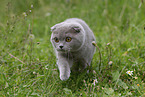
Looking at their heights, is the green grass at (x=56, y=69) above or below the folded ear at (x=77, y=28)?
below

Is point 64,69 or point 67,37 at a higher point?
point 67,37

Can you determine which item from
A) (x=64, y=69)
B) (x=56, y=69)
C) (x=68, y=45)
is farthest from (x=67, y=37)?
(x=56, y=69)

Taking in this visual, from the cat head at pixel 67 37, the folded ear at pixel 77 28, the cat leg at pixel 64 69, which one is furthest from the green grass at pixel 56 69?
the folded ear at pixel 77 28

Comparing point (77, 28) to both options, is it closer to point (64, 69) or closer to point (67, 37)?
point (67, 37)

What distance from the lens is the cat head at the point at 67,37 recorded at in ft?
7.75

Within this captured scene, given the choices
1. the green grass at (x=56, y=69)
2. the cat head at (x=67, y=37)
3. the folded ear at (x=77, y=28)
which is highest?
the folded ear at (x=77, y=28)

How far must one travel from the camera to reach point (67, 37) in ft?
7.84

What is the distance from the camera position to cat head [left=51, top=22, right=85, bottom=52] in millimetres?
2361

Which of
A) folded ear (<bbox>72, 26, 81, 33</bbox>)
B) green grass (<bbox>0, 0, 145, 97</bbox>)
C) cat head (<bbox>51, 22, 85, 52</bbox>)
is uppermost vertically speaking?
folded ear (<bbox>72, 26, 81, 33</bbox>)

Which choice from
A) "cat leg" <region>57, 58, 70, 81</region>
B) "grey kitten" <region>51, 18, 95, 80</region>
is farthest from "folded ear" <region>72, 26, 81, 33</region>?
"cat leg" <region>57, 58, 70, 81</region>

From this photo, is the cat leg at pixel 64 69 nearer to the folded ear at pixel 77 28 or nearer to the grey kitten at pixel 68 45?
the grey kitten at pixel 68 45

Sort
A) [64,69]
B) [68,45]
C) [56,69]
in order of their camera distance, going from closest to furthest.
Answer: [68,45] < [64,69] < [56,69]

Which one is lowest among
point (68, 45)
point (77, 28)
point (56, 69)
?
point (56, 69)

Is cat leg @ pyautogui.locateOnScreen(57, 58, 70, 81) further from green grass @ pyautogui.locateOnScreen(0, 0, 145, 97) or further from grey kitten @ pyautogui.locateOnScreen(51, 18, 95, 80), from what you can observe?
green grass @ pyautogui.locateOnScreen(0, 0, 145, 97)
